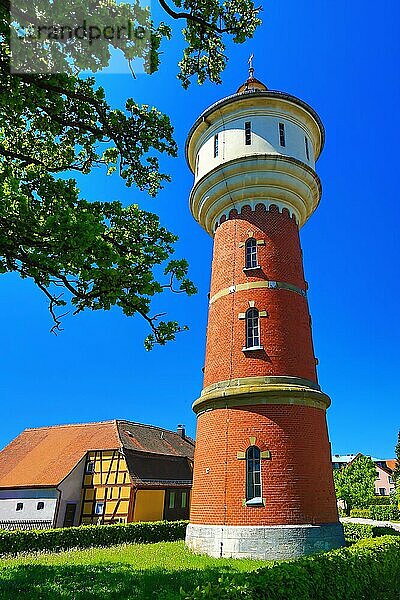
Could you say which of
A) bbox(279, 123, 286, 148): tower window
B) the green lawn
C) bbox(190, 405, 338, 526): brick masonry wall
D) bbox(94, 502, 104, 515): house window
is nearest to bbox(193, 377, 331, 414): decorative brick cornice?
bbox(190, 405, 338, 526): brick masonry wall

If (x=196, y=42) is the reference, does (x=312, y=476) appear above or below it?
below

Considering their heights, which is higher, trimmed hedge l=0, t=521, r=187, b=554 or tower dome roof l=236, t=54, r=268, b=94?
tower dome roof l=236, t=54, r=268, b=94

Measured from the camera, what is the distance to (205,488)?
1546cm

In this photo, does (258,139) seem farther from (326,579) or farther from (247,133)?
(326,579)

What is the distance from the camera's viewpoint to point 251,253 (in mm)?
17953

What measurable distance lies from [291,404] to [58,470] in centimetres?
1813

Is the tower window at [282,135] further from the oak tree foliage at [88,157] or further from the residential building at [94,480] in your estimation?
the residential building at [94,480]

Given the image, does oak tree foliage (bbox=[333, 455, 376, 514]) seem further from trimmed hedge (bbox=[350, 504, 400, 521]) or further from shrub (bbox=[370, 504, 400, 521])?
shrub (bbox=[370, 504, 400, 521])

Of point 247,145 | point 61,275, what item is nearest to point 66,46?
point 61,275

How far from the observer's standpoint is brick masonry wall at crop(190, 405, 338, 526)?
1405 cm

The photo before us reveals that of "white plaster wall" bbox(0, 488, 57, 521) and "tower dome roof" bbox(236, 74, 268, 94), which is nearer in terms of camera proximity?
"tower dome roof" bbox(236, 74, 268, 94)

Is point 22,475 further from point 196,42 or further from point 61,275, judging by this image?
point 196,42

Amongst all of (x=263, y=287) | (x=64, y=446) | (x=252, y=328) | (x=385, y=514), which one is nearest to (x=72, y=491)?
(x=64, y=446)

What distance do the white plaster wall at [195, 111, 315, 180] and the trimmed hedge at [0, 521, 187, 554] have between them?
17002mm
